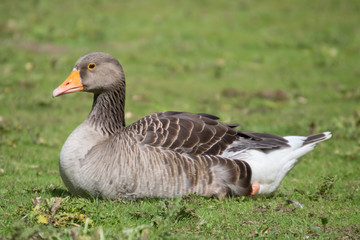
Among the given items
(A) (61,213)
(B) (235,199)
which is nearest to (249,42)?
(B) (235,199)

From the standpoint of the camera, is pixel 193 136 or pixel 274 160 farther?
pixel 274 160

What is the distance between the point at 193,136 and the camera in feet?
21.7

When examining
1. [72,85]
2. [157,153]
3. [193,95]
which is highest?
[72,85]

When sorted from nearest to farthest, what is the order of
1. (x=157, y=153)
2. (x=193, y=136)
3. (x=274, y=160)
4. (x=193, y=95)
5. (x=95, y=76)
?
(x=157, y=153), (x=193, y=136), (x=274, y=160), (x=95, y=76), (x=193, y=95)

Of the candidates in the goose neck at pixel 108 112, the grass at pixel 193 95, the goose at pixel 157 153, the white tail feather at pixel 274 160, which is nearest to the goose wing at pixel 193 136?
the goose at pixel 157 153

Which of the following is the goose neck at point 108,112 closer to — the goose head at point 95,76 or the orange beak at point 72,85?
the goose head at point 95,76

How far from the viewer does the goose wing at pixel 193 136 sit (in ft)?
21.2

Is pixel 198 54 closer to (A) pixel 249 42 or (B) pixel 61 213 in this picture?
(A) pixel 249 42

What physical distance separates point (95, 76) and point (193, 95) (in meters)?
6.64

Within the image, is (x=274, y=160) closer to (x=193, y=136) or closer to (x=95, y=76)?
(x=193, y=136)

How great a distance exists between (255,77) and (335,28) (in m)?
6.33

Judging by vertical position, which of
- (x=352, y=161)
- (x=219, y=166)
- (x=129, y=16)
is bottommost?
(x=352, y=161)

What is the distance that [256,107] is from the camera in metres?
12.6

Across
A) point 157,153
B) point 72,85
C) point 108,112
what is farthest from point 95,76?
Result: point 157,153
